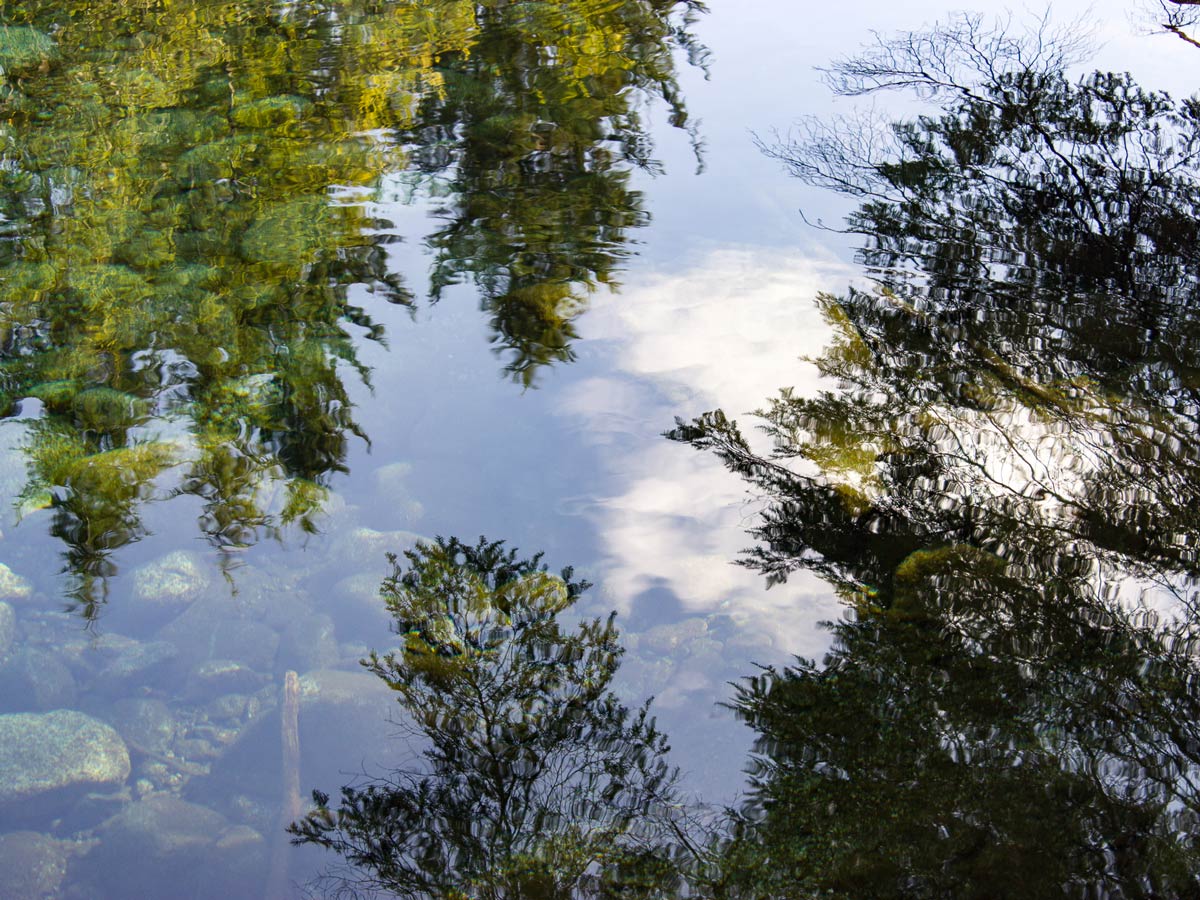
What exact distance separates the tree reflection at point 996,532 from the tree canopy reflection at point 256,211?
52.6 inches

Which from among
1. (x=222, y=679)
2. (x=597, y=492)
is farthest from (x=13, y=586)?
(x=597, y=492)

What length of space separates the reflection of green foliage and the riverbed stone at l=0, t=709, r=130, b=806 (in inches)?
25.8

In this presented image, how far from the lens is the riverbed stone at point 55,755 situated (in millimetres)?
2221

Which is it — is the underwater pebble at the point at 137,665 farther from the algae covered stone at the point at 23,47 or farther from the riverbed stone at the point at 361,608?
the algae covered stone at the point at 23,47

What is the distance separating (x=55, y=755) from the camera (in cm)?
229

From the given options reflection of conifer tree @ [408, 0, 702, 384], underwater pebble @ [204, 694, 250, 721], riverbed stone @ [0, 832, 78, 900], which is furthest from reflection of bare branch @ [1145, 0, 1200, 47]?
riverbed stone @ [0, 832, 78, 900]

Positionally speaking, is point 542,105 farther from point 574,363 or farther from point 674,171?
point 574,363

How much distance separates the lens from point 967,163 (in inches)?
179

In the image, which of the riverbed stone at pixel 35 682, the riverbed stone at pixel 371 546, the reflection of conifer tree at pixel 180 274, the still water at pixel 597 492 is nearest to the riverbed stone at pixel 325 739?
the still water at pixel 597 492

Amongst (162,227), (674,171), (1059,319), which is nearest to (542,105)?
(674,171)

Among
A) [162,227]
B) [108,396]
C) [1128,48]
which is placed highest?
[1128,48]

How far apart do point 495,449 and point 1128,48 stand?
5.33 metres

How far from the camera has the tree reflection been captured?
1900 millimetres

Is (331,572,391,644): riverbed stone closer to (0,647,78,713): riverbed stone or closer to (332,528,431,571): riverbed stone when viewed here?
(332,528,431,571): riverbed stone
